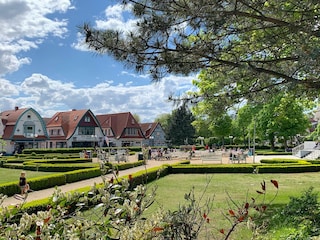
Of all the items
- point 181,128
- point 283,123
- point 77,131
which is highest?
point 181,128

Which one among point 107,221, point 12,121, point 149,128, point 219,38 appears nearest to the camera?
point 107,221

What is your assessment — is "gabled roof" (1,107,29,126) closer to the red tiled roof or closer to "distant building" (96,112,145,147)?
the red tiled roof

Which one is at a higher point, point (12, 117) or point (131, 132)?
point (12, 117)

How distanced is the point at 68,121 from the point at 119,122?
903cm

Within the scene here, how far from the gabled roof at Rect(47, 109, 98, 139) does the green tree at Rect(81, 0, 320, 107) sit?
1878 inches

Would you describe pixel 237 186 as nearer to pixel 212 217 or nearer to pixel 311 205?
pixel 212 217

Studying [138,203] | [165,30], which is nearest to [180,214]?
[138,203]

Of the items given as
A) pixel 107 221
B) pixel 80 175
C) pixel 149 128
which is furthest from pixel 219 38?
pixel 149 128

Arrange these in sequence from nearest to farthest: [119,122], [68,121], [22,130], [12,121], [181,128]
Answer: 1. [12,121]
2. [22,130]
3. [68,121]
4. [119,122]
5. [181,128]

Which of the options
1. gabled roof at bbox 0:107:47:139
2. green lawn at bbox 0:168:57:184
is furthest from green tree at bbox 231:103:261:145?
green lawn at bbox 0:168:57:184

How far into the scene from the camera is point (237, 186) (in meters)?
14.7

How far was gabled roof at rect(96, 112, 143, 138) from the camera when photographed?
2318 inches

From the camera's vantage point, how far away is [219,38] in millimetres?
6383

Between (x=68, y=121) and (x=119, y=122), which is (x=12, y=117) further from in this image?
(x=119, y=122)
